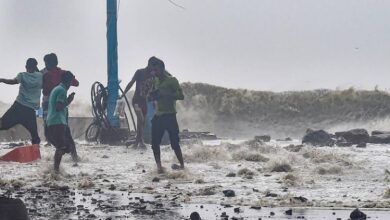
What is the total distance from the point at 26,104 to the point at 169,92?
8.68 feet

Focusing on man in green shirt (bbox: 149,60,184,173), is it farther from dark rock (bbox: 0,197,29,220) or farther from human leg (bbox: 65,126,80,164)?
dark rock (bbox: 0,197,29,220)

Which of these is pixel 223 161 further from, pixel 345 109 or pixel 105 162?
pixel 345 109

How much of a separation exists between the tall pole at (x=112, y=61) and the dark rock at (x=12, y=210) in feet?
40.4

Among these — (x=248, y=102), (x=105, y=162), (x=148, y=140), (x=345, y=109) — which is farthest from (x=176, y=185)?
(x=248, y=102)

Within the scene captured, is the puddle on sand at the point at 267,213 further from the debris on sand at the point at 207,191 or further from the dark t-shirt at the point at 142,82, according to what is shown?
the dark t-shirt at the point at 142,82

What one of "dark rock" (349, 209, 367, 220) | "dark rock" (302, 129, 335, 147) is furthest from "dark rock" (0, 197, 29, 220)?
"dark rock" (302, 129, 335, 147)

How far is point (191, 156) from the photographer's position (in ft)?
48.2

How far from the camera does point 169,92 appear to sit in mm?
12164

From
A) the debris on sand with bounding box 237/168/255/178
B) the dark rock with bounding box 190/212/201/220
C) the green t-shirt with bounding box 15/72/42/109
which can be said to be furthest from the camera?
the green t-shirt with bounding box 15/72/42/109

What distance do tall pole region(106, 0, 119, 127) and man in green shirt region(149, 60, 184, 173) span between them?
7310 mm

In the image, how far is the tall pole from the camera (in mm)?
19672

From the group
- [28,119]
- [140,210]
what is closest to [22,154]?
[28,119]

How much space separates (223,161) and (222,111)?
2504cm

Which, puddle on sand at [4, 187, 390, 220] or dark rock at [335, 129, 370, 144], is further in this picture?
dark rock at [335, 129, 370, 144]
